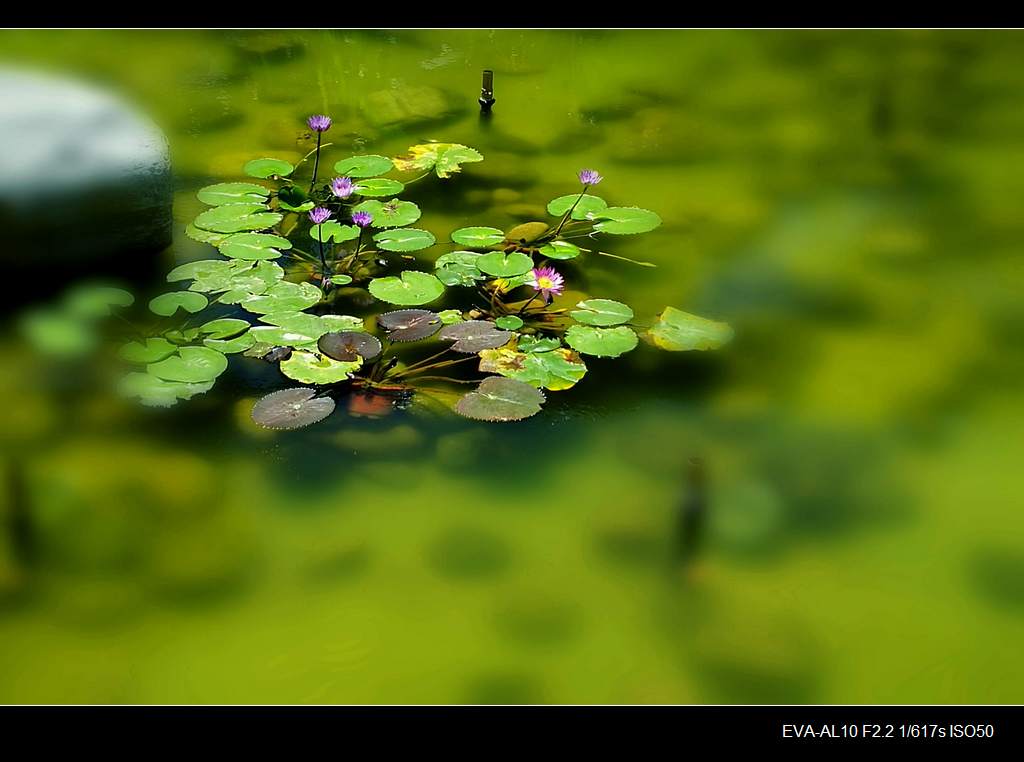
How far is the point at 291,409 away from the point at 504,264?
0.53 metres

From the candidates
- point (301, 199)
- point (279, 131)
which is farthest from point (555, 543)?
point (279, 131)

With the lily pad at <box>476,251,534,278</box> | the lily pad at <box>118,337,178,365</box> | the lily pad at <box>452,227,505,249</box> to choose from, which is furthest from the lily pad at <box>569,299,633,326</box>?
the lily pad at <box>118,337,178,365</box>

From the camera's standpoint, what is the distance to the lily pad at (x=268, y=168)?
2494 millimetres

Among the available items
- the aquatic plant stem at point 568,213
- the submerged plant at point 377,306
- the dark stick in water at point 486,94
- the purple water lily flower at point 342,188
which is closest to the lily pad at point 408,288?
the submerged plant at point 377,306

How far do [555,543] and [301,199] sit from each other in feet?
3.36

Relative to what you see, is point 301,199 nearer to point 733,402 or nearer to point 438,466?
point 438,466

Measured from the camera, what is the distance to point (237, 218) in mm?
2369

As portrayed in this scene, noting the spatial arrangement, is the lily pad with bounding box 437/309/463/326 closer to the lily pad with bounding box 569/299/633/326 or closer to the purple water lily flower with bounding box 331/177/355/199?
the lily pad with bounding box 569/299/633/326

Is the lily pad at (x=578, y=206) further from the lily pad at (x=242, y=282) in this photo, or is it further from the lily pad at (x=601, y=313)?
the lily pad at (x=242, y=282)

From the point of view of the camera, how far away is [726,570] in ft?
5.53

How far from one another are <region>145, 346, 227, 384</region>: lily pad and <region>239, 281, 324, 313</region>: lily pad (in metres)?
0.13

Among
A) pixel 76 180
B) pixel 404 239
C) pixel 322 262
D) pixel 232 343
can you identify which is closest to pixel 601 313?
pixel 404 239

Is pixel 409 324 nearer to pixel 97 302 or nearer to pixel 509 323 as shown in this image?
pixel 509 323

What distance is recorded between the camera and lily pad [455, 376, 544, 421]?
1.91 m
